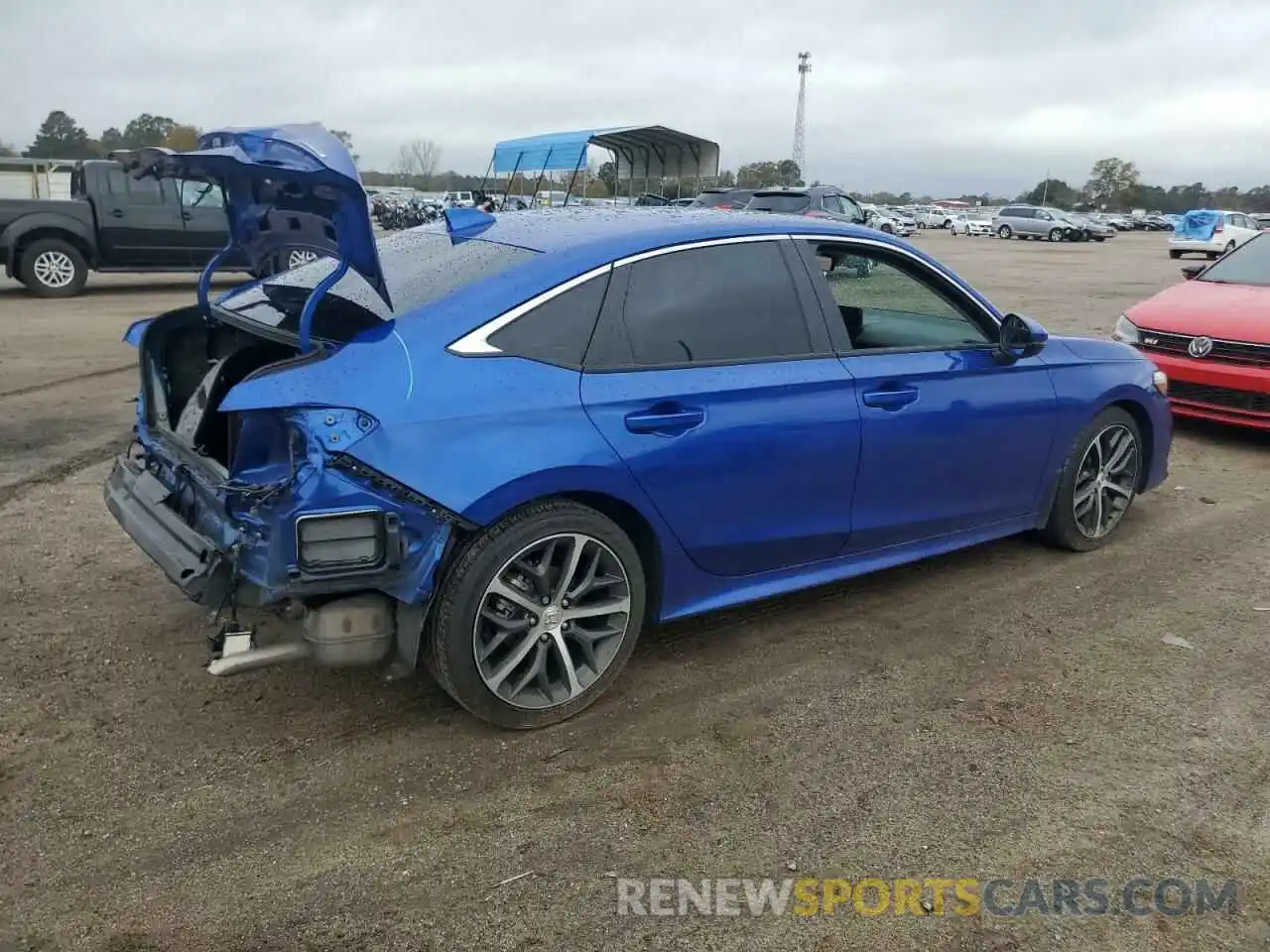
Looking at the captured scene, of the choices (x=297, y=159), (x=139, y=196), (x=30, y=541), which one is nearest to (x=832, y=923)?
(x=297, y=159)

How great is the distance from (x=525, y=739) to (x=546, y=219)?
2.01 m

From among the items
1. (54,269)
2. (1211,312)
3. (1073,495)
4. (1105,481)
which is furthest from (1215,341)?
(54,269)

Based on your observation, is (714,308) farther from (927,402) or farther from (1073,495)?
(1073,495)

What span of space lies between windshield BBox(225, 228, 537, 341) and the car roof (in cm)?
13

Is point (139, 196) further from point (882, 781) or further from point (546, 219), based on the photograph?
point (882, 781)

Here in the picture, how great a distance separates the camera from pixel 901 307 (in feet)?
14.4

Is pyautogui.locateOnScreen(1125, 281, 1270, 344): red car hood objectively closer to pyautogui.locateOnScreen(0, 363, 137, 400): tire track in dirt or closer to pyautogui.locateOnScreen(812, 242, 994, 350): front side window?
pyautogui.locateOnScreen(812, 242, 994, 350): front side window

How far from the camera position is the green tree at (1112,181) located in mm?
98887

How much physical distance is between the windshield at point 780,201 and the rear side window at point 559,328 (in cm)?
1653

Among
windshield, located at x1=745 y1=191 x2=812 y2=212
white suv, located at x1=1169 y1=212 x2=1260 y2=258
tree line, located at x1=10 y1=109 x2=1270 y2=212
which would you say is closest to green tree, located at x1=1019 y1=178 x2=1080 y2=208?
tree line, located at x1=10 y1=109 x2=1270 y2=212

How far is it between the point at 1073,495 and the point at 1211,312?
3.53m

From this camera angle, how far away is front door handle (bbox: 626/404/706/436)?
3246mm

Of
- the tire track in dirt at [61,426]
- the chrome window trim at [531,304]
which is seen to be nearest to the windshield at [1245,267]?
the chrome window trim at [531,304]

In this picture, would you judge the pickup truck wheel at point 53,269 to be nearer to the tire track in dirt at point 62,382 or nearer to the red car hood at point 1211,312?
the tire track in dirt at point 62,382
